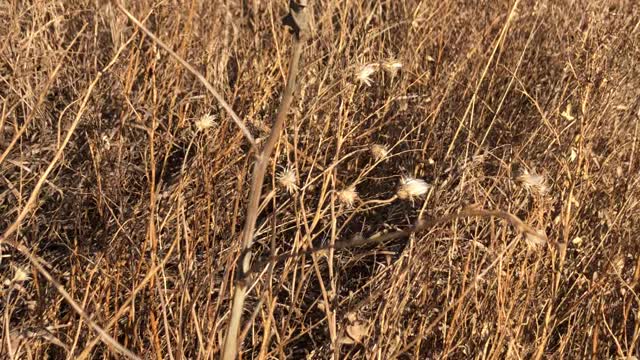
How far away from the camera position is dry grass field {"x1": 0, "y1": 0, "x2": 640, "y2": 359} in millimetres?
1353

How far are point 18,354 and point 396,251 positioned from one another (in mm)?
759

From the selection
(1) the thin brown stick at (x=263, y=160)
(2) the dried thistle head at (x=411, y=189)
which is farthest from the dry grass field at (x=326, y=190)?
(1) the thin brown stick at (x=263, y=160)

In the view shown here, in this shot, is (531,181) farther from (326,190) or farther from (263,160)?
(263,160)

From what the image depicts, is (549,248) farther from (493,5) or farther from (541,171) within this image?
(493,5)

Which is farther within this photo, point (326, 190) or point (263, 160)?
point (326, 190)

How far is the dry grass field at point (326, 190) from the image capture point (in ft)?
4.44

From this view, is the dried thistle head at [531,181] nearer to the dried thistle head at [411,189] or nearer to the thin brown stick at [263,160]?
the dried thistle head at [411,189]

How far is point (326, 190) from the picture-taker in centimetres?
172

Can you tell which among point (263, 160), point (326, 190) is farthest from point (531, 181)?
point (263, 160)

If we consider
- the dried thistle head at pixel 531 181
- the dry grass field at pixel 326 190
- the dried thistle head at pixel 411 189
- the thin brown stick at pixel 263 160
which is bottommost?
the dry grass field at pixel 326 190

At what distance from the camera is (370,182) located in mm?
1887

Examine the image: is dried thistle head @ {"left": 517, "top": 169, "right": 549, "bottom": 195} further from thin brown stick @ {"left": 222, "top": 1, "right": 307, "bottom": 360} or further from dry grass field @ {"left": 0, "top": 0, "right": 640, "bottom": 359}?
thin brown stick @ {"left": 222, "top": 1, "right": 307, "bottom": 360}

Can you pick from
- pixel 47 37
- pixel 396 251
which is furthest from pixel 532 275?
pixel 47 37

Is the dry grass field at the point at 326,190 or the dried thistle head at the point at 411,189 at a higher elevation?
the dried thistle head at the point at 411,189
